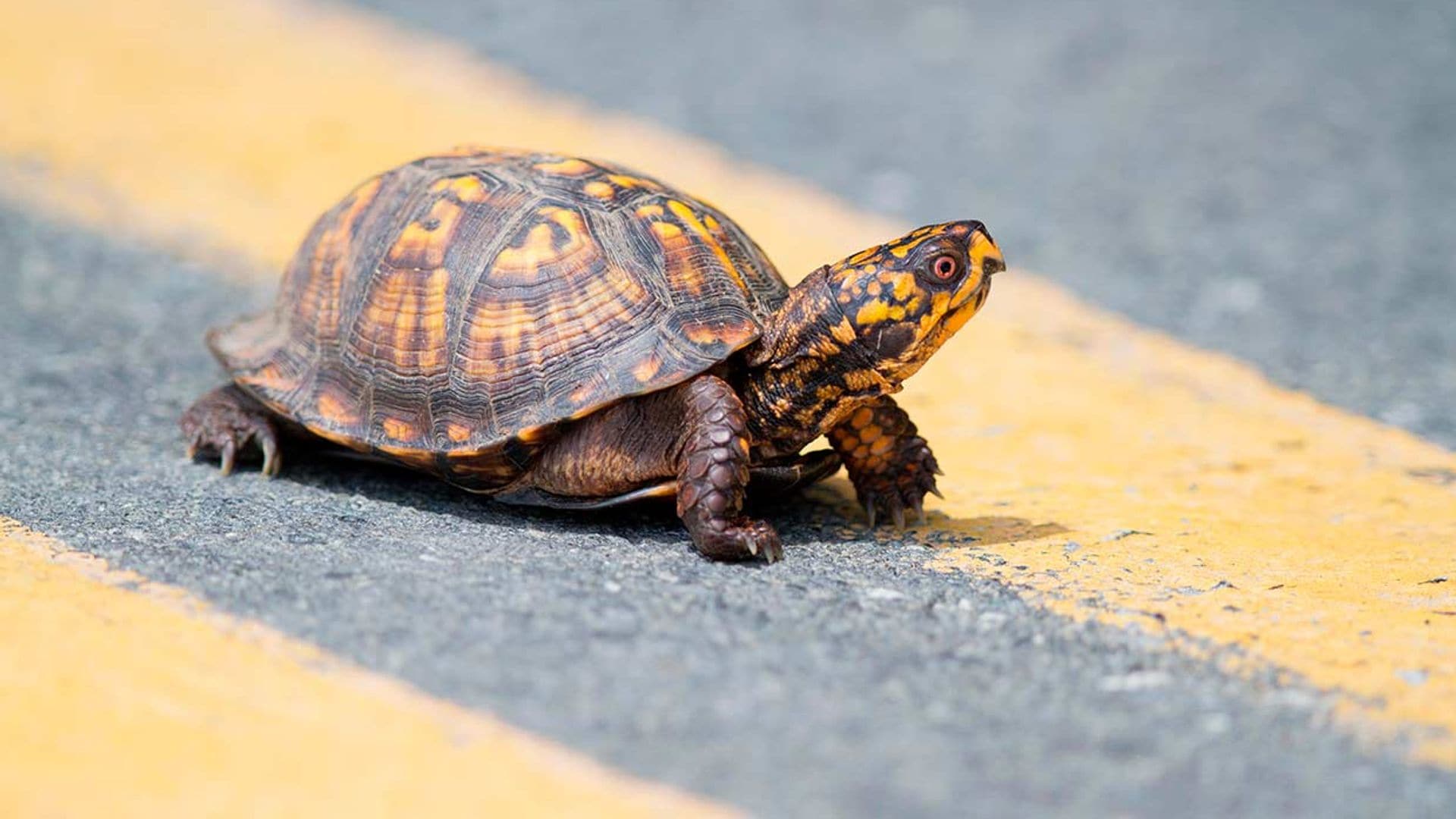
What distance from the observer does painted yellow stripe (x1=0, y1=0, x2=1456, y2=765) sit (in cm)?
398

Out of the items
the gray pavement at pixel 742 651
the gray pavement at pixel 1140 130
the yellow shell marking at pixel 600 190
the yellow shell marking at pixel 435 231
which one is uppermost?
the gray pavement at pixel 1140 130

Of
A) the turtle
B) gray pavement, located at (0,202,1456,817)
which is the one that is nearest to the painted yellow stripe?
gray pavement, located at (0,202,1456,817)

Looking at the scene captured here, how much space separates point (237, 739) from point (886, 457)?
95.3 inches

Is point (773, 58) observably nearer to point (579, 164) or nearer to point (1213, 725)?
point (579, 164)

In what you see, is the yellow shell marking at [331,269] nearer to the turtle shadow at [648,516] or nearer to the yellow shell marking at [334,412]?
the yellow shell marking at [334,412]

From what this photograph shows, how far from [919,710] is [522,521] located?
1835 millimetres

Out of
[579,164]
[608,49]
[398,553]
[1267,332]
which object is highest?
[608,49]

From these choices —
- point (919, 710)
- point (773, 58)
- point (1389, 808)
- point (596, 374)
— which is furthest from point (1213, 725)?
point (773, 58)

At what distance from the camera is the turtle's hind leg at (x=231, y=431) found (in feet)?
16.6

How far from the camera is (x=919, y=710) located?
3104mm

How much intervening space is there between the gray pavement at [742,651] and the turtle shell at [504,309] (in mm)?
315

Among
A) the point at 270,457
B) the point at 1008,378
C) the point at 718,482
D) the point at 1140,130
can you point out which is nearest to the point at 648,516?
the point at 718,482

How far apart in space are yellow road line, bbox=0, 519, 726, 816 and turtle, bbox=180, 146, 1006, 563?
1195 millimetres

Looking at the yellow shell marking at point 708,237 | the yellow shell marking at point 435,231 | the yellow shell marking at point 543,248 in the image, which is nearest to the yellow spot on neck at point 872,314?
the yellow shell marking at point 708,237
